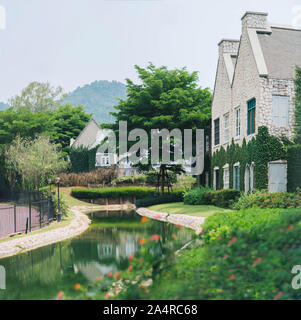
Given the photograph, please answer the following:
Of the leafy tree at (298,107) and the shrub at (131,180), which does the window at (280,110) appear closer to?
the leafy tree at (298,107)

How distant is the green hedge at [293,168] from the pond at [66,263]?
535cm

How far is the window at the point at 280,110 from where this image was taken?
1877 cm

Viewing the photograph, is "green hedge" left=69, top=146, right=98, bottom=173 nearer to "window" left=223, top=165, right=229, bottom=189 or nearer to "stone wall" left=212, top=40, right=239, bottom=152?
"stone wall" left=212, top=40, right=239, bottom=152

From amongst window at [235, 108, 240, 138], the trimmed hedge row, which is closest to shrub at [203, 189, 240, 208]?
the trimmed hedge row

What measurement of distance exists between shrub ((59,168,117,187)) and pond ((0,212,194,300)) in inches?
856

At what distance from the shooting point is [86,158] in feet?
159

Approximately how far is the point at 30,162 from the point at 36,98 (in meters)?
19.4

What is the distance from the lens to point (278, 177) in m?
18.2

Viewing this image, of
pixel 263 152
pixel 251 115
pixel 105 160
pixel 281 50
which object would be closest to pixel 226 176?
pixel 251 115

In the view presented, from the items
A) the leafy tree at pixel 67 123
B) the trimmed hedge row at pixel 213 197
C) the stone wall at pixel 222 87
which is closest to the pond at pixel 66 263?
the trimmed hedge row at pixel 213 197

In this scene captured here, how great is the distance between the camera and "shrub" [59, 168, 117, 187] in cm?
3888

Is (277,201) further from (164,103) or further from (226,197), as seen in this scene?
(164,103)

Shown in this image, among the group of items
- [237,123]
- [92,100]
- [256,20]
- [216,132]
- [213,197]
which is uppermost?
[92,100]

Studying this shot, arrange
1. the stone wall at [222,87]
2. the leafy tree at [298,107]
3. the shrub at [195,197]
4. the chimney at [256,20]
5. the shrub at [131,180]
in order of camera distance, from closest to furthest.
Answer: the leafy tree at [298,107], the chimney at [256,20], the stone wall at [222,87], the shrub at [195,197], the shrub at [131,180]
